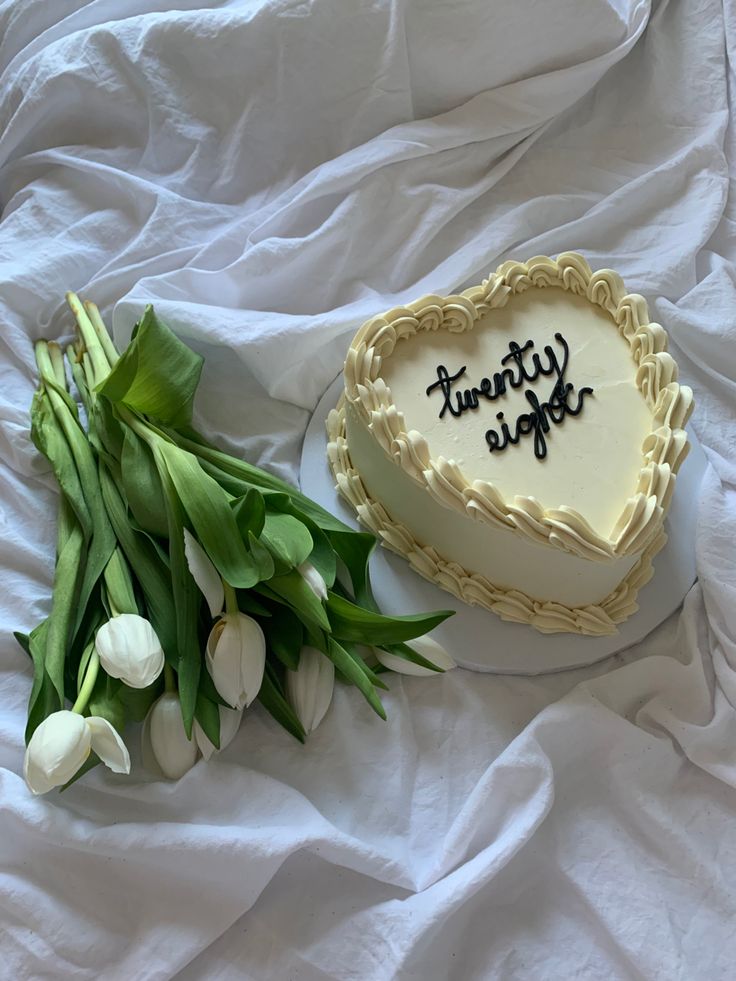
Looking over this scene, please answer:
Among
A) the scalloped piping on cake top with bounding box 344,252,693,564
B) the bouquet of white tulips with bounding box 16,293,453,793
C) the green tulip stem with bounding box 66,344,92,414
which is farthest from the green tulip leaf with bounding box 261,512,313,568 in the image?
the green tulip stem with bounding box 66,344,92,414

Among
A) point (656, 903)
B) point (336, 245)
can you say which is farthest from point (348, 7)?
point (656, 903)

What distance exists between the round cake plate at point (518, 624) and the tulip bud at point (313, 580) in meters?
0.12

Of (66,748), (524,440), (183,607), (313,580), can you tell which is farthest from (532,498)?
(66,748)

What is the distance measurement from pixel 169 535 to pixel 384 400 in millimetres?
207

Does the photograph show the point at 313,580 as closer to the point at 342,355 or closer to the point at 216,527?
the point at 216,527

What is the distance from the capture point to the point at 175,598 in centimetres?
74

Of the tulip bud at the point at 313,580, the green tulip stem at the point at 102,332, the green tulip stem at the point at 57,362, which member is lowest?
the tulip bud at the point at 313,580

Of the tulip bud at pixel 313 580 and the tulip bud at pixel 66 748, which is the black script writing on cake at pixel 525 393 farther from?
the tulip bud at pixel 66 748

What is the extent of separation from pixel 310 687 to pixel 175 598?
135 millimetres

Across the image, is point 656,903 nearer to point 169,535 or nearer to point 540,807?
point 540,807

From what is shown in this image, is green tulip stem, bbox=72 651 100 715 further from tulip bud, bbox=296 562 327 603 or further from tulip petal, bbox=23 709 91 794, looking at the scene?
tulip bud, bbox=296 562 327 603

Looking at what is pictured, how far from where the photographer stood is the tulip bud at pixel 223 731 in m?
0.76

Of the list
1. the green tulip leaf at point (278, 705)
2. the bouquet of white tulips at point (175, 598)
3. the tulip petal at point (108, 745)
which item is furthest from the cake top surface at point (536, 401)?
the tulip petal at point (108, 745)

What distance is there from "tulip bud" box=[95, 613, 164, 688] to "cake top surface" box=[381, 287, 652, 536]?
0.89 feet
